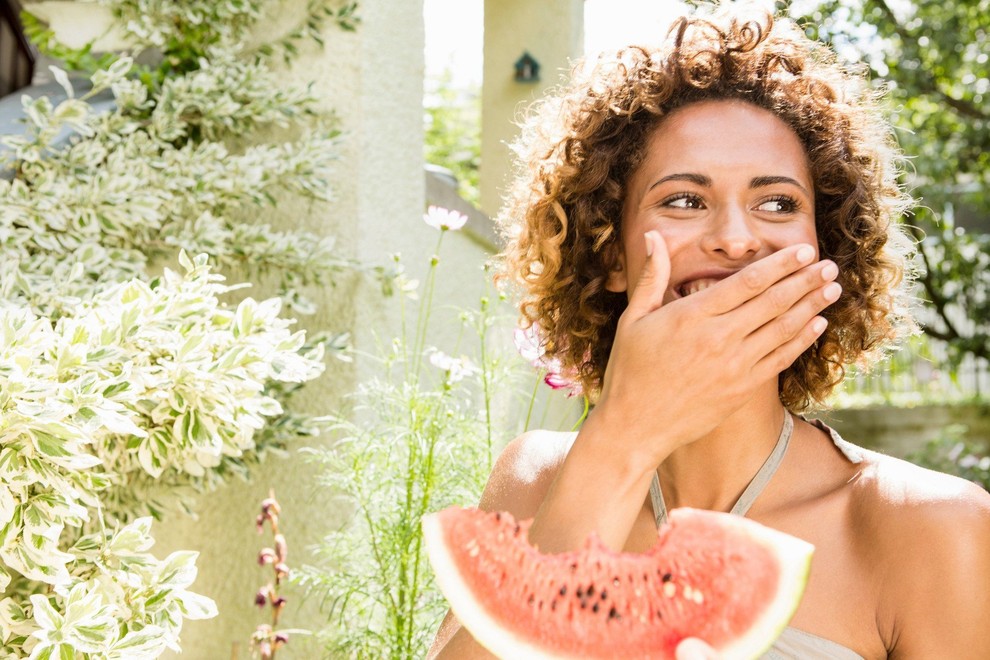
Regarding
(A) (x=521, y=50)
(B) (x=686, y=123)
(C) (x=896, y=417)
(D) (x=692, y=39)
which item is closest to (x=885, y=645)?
(B) (x=686, y=123)

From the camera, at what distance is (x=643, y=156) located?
2.03 metres

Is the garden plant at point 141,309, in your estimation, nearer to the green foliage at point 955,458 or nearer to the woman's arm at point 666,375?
the woman's arm at point 666,375

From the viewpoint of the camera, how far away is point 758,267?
1380mm

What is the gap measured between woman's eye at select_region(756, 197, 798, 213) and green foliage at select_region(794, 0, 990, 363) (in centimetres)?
627

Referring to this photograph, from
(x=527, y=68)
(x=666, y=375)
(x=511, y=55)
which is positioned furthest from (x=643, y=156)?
(x=511, y=55)

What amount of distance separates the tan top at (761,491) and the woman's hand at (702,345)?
0.52 m

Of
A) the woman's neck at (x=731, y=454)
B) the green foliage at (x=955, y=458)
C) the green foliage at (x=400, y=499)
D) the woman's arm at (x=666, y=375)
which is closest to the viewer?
the woman's arm at (x=666, y=375)

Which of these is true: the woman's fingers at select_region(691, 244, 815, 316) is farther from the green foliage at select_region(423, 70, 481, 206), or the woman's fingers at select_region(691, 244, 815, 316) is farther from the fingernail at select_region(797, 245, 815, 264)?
the green foliage at select_region(423, 70, 481, 206)

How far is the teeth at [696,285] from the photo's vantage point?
1674 millimetres

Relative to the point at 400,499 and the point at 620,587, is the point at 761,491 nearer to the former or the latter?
the point at 620,587

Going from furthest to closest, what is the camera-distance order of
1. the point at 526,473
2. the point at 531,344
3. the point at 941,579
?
the point at 531,344 < the point at 526,473 < the point at 941,579

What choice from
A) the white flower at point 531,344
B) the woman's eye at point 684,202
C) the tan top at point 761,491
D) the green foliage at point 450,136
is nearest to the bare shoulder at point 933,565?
the tan top at point 761,491

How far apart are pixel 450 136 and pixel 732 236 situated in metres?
15.5

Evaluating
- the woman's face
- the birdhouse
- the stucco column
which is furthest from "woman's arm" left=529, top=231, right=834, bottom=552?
the birdhouse
